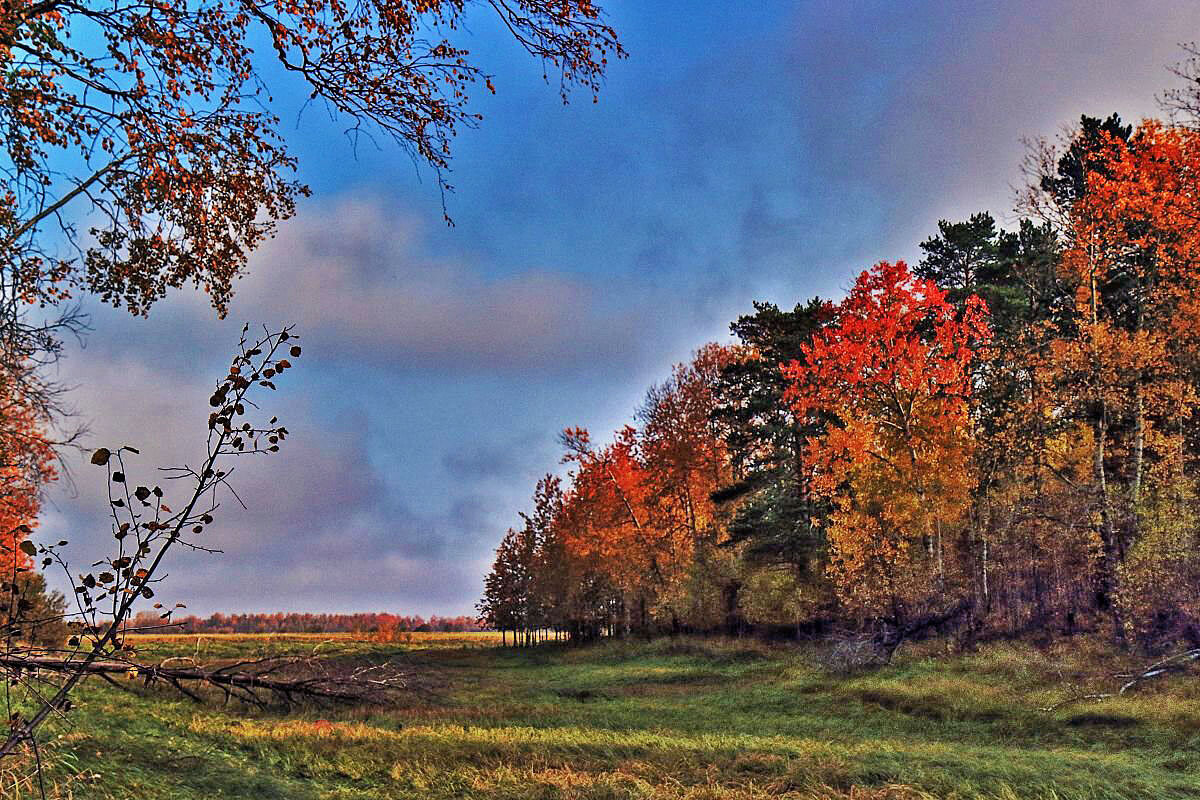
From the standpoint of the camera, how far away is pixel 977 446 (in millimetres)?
26281

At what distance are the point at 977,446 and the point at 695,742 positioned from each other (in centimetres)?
1940

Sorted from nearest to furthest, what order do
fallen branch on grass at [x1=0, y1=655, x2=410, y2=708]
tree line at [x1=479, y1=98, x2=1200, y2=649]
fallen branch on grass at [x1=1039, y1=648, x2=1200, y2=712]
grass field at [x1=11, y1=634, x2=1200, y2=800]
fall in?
fallen branch on grass at [x1=0, y1=655, x2=410, y2=708] < grass field at [x1=11, y1=634, x2=1200, y2=800] < fallen branch on grass at [x1=1039, y1=648, x2=1200, y2=712] < tree line at [x1=479, y1=98, x2=1200, y2=649]

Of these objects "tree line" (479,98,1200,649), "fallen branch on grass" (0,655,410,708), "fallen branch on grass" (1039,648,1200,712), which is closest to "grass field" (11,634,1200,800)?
"fallen branch on grass" (0,655,410,708)

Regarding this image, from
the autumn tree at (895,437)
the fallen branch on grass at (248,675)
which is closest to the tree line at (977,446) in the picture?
the autumn tree at (895,437)

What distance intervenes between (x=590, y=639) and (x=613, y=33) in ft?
168

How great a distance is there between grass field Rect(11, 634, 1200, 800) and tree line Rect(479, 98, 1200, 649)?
3.80 metres

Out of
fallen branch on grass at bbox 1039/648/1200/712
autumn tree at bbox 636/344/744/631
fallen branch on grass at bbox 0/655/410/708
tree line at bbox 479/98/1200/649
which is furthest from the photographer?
autumn tree at bbox 636/344/744/631

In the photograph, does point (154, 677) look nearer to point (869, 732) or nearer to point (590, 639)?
point (869, 732)

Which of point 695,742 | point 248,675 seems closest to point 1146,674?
point 695,742

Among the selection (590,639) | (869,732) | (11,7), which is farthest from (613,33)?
(590,639)

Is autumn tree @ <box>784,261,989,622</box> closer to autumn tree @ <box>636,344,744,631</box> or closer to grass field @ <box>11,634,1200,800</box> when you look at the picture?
grass field @ <box>11,634,1200,800</box>

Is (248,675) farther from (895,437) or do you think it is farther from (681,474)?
(681,474)

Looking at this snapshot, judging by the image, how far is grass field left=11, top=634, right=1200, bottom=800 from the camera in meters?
8.23

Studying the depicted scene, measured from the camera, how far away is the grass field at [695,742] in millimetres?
8227
